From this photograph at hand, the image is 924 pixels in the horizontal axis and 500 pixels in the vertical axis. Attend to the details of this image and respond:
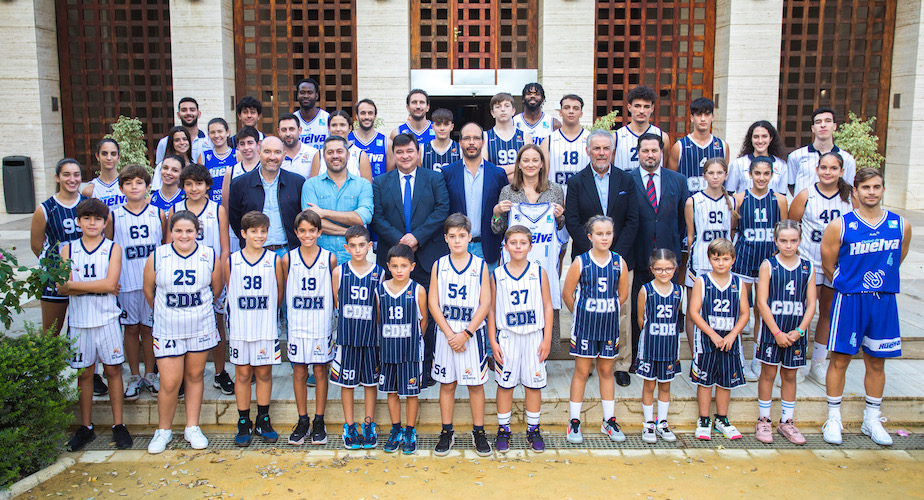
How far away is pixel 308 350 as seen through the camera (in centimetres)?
498

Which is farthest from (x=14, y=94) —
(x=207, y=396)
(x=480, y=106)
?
(x=207, y=396)

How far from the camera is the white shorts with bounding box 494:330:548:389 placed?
495cm

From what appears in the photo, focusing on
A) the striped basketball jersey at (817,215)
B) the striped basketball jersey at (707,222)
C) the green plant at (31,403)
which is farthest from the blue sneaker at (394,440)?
the striped basketball jersey at (817,215)

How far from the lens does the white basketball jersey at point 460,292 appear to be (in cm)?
490

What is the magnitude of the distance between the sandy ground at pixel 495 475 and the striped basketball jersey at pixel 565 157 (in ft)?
8.20

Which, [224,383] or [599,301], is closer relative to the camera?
[599,301]

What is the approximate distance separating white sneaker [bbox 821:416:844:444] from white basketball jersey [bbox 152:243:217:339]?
4599mm

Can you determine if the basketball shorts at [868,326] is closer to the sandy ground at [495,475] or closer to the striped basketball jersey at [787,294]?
the striped basketball jersey at [787,294]

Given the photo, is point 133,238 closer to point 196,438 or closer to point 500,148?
point 196,438

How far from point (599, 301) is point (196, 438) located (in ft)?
10.0

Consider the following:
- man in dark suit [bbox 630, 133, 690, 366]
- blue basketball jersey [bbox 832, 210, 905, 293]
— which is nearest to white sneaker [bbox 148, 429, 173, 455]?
man in dark suit [bbox 630, 133, 690, 366]

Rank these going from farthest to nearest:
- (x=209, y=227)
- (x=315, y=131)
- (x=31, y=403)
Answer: (x=315, y=131) → (x=209, y=227) → (x=31, y=403)

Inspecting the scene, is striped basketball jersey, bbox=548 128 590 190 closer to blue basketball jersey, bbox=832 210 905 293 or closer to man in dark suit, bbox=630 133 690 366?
man in dark suit, bbox=630 133 690 366

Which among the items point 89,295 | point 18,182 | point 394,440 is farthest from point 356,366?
point 18,182
